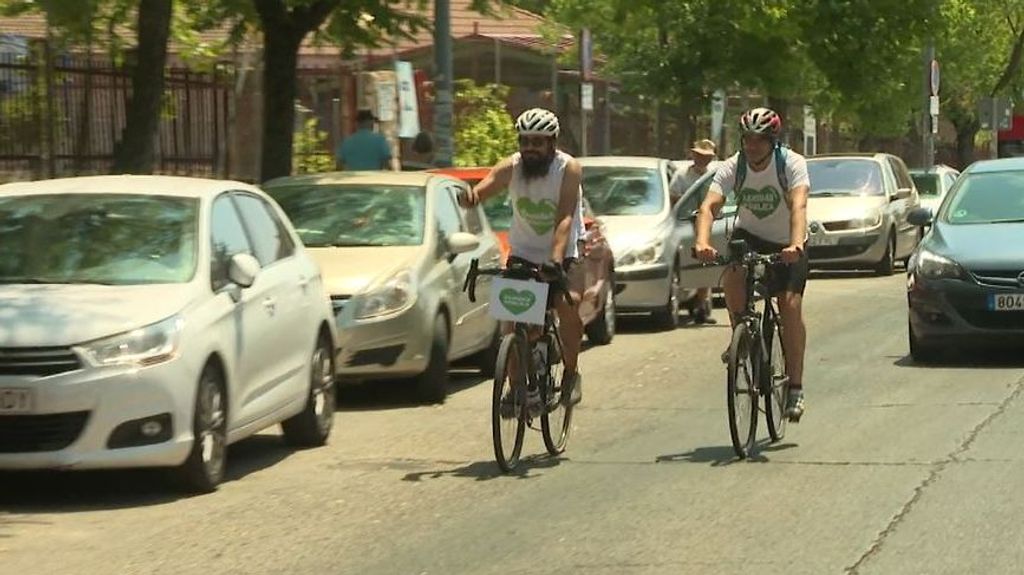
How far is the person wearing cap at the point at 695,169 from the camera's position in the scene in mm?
20219

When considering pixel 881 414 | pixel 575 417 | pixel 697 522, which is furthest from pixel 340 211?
pixel 697 522

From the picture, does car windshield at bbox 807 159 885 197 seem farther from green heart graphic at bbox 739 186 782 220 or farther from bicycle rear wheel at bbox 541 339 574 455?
bicycle rear wheel at bbox 541 339 574 455

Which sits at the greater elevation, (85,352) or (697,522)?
(85,352)

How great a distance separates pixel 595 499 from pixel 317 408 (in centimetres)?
256

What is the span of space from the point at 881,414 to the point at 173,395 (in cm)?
477

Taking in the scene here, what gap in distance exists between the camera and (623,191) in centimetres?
1978

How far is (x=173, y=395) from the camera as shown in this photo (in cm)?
936

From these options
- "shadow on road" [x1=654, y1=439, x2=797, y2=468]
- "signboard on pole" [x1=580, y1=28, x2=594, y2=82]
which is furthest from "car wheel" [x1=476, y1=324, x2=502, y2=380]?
"signboard on pole" [x1=580, y1=28, x2=594, y2=82]

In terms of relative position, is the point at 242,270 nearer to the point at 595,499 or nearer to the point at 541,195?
the point at 541,195

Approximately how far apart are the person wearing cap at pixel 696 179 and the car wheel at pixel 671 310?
0.55 m

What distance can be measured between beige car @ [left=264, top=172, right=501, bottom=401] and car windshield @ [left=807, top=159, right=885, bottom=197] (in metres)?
12.4

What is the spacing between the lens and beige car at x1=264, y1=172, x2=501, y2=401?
43.1 ft

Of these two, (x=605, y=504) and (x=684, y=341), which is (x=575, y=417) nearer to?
(x=605, y=504)

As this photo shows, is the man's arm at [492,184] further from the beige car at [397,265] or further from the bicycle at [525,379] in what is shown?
the beige car at [397,265]
